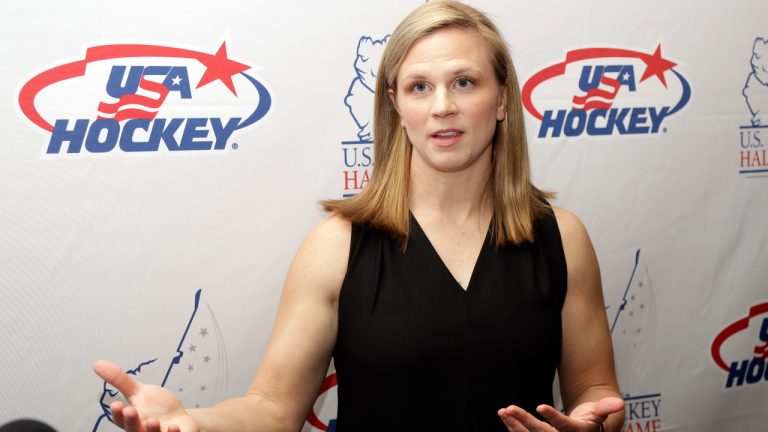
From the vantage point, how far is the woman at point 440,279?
1275 millimetres

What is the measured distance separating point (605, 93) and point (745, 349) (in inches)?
35.1

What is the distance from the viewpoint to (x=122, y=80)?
1605 millimetres

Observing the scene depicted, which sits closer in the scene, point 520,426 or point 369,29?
point 520,426

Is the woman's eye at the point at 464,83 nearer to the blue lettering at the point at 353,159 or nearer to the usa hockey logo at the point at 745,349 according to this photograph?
the blue lettering at the point at 353,159

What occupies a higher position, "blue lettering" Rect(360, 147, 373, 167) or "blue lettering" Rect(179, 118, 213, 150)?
"blue lettering" Rect(179, 118, 213, 150)

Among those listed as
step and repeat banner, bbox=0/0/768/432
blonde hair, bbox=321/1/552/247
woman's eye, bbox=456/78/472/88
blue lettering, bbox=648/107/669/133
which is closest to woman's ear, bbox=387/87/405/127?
blonde hair, bbox=321/1/552/247

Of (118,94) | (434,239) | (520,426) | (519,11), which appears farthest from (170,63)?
(520,426)

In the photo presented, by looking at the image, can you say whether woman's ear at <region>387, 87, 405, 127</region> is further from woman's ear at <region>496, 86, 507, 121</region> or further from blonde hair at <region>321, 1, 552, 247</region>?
woman's ear at <region>496, 86, 507, 121</region>

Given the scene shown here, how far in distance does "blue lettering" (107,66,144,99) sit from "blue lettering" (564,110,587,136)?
3.60 feet

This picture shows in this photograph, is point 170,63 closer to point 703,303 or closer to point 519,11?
point 519,11

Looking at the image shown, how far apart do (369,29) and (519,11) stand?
0.41m

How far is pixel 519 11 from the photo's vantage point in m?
1.88

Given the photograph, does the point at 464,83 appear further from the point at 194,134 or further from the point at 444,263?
the point at 194,134

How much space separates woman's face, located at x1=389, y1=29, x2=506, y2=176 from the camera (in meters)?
1.31
